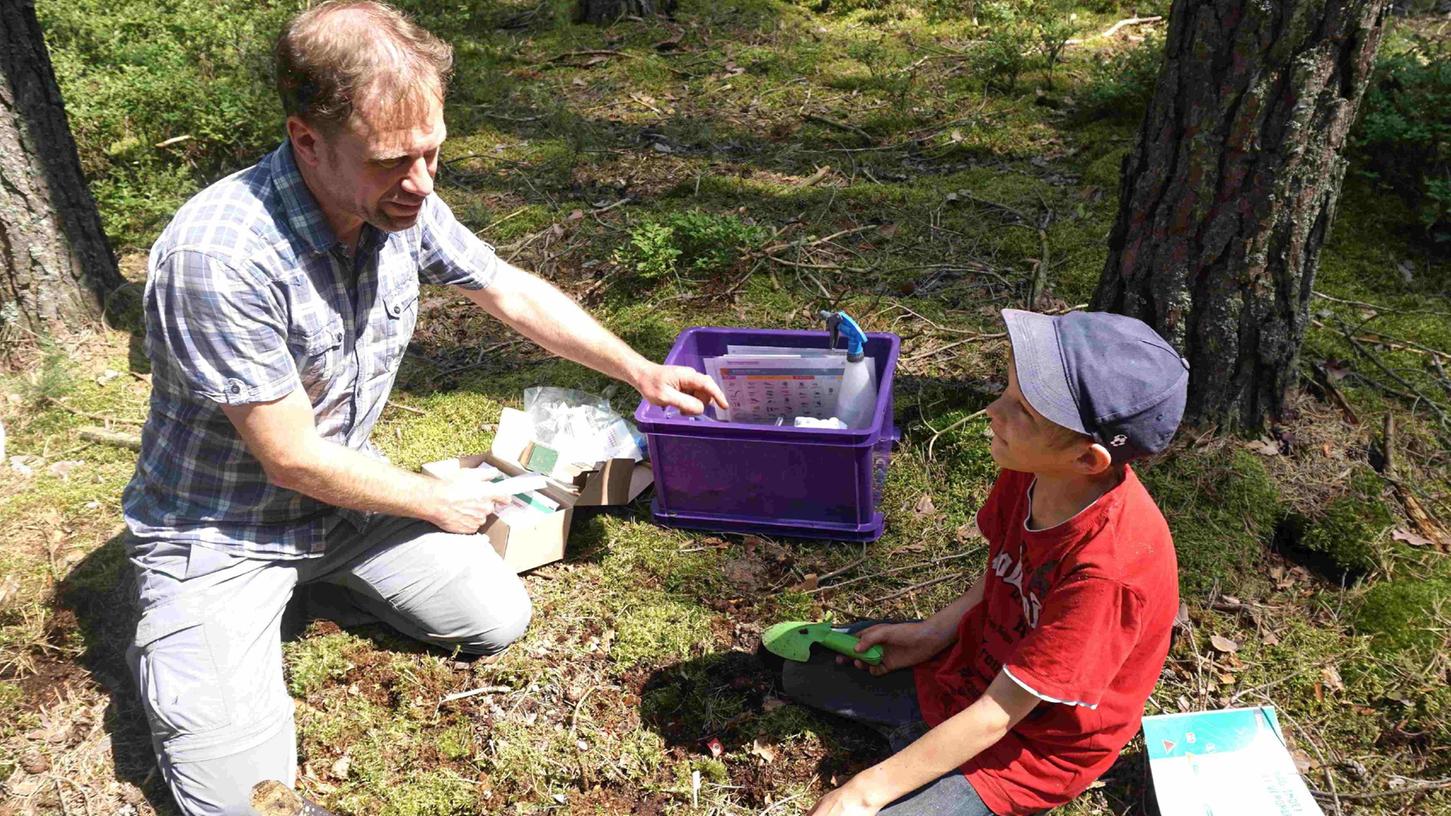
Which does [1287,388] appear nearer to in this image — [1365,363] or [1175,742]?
[1365,363]

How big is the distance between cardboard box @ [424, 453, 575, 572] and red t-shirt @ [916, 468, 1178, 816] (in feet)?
4.28

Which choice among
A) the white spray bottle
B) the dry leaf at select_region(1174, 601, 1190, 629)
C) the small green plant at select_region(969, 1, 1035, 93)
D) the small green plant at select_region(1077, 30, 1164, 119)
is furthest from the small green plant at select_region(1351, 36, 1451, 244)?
the white spray bottle

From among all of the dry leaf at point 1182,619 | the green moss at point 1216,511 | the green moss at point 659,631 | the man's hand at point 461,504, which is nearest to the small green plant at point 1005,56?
the green moss at point 1216,511

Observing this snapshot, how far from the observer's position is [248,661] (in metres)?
2.56

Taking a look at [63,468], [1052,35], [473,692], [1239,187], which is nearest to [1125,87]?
[1052,35]

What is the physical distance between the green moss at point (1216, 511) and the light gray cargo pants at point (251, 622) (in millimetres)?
2037

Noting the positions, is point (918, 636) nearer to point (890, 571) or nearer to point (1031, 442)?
point (890, 571)

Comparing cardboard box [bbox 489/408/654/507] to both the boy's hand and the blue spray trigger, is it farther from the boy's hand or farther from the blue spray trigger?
the boy's hand

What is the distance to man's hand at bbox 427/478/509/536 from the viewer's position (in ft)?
8.81

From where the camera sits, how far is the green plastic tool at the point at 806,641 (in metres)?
2.60

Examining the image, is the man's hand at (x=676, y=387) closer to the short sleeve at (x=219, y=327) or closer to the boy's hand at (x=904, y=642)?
the boy's hand at (x=904, y=642)

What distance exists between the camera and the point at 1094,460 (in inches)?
76.4

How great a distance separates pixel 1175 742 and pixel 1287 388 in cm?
141

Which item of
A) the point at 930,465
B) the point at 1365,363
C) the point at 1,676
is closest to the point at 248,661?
the point at 1,676
